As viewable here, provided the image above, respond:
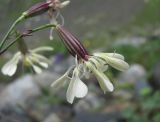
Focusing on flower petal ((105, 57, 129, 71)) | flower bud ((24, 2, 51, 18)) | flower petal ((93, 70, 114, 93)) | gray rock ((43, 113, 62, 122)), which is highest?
flower bud ((24, 2, 51, 18))

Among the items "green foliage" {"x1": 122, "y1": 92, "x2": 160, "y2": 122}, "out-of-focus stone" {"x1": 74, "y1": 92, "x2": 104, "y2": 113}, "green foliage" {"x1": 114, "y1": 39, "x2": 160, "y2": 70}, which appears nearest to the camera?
"green foliage" {"x1": 122, "y1": 92, "x2": 160, "y2": 122}

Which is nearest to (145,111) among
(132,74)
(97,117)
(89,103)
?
(97,117)

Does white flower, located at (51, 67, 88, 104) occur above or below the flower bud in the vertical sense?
below

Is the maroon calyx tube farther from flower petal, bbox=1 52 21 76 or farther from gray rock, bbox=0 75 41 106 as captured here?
gray rock, bbox=0 75 41 106

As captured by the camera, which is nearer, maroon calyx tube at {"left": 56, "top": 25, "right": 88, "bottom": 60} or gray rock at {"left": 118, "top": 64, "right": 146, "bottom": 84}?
maroon calyx tube at {"left": 56, "top": 25, "right": 88, "bottom": 60}

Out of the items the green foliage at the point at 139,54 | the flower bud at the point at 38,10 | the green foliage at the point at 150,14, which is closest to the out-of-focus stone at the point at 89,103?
the green foliage at the point at 139,54

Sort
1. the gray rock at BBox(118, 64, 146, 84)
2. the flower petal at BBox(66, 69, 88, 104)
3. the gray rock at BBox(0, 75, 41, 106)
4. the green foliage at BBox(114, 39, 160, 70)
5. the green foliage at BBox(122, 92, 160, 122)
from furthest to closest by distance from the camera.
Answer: the green foliage at BBox(114, 39, 160, 70) → the gray rock at BBox(118, 64, 146, 84) → the gray rock at BBox(0, 75, 41, 106) → the green foliage at BBox(122, 92, 160, 122) → the flower petal at BBox(66, 69, 88, 104)

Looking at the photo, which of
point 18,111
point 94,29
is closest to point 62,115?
point 18,111

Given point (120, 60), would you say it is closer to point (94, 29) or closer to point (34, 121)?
point (34, 121)

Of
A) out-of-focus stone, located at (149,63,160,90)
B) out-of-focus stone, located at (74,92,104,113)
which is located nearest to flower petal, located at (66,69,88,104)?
out-of-focus stone, located at (74,92,104,113)

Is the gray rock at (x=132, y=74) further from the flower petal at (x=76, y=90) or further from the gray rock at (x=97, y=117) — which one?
the flower petal at (x=76, y=90)
